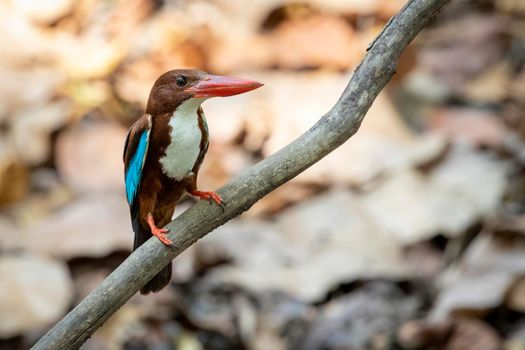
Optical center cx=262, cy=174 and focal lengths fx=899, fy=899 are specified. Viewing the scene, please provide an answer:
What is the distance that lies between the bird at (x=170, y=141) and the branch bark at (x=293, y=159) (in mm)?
85

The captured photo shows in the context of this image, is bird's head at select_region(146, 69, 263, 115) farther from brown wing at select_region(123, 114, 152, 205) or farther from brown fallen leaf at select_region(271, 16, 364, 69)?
brown fallen leaf at select_region(271, 16, 364, 69)

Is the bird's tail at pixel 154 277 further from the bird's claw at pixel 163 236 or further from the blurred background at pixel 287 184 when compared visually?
the blurred background at pixel 287 184

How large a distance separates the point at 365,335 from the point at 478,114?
7.42 ft

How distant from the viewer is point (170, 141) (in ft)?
8.30

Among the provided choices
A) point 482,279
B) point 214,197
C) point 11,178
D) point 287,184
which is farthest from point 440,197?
point 214,197

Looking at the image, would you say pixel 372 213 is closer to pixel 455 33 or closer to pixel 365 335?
pixel 365 335

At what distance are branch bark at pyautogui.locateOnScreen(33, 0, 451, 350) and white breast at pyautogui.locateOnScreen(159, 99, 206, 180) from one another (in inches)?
7.0

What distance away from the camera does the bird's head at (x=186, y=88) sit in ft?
7.63

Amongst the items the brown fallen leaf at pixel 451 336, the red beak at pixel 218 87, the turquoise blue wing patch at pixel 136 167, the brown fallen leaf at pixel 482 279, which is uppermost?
the red beak at pixel 218 87

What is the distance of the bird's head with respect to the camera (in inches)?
91.5

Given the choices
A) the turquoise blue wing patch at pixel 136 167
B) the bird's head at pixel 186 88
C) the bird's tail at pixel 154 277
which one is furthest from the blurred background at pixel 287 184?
the bird's head at pixel 186 88

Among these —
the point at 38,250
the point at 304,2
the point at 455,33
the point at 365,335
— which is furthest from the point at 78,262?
the point at 455,33

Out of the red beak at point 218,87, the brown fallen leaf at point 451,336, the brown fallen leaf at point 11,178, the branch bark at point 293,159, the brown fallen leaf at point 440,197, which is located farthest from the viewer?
the brown fallen leaf at point 11,178

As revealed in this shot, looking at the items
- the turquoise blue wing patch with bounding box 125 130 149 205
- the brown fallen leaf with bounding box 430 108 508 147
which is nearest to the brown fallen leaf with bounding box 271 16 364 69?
the brown fallen leaf with bounding box 430 108 508 147
